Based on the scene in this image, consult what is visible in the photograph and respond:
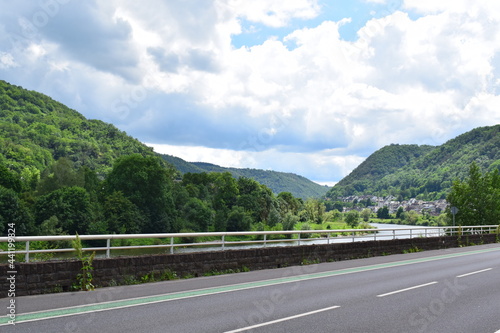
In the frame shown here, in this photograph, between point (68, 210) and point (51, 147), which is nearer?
point (68, 210)

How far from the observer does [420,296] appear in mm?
11469

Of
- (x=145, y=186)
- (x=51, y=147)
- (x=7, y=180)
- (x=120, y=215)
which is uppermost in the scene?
(x=51, y=147)

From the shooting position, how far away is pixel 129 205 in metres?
82.1

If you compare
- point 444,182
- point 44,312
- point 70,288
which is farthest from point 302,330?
point 444,182

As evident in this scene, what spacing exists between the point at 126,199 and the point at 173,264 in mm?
70463

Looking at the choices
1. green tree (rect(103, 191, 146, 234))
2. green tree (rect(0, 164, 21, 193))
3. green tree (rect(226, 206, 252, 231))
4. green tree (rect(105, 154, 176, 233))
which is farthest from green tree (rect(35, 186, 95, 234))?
green tree (rect(226, 206, 252, 231))

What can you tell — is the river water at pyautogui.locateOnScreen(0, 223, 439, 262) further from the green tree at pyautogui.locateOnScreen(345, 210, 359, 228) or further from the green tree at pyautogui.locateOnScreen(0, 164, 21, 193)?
the green tree at pyautogui.locateOnScreen(345, 210, 359, 228)

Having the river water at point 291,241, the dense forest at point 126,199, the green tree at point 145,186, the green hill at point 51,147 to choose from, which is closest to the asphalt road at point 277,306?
the river water at point 291,241

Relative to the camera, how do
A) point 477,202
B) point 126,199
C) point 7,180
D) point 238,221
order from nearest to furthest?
point 477,202 → point 126,199 → point 7,180 → point 238,221

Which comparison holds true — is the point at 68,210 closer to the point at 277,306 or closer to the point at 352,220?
the point at 277,306

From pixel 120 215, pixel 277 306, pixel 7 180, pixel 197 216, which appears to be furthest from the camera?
pixel 197 216

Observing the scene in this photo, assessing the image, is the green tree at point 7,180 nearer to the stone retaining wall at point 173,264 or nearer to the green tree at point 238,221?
the green tree at point 238,221

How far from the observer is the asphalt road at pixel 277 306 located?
812 centimetres

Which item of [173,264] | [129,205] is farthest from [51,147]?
[173,264]
